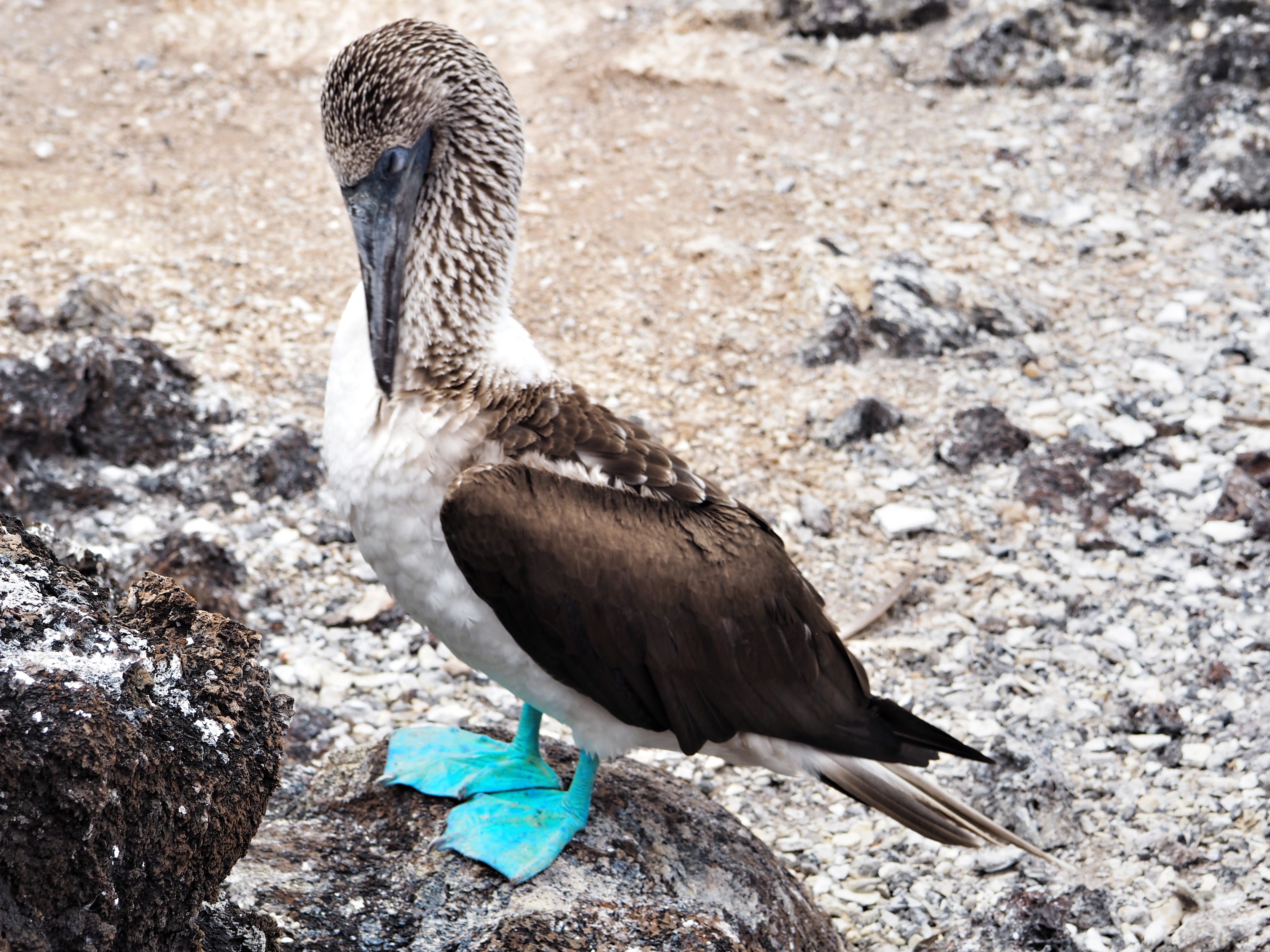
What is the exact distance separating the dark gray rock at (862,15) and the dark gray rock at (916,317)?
339cm

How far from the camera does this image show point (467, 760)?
11.9 feet

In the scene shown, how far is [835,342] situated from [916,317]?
50 centimetres

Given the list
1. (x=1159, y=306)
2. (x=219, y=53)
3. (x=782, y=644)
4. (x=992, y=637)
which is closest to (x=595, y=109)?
(x=219, y=53)

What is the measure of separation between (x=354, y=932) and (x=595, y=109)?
7.22 m

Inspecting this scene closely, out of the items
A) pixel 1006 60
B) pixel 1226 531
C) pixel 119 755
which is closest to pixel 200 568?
pixel 119 755

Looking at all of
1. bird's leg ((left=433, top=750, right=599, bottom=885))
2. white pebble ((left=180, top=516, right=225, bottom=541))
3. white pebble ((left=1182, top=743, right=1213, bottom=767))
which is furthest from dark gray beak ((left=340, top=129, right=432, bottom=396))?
white pebble ((left=1182, top=743, right=1213, bottom=767))

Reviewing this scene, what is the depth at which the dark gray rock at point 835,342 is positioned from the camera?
6820mm

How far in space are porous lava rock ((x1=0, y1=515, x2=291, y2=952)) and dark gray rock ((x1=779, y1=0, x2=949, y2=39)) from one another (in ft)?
27.0

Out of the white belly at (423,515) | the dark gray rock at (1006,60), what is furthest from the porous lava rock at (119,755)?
the dark gray rock at (1006,60)

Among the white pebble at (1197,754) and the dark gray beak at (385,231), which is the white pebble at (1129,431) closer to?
the white pebble at (1197,754)

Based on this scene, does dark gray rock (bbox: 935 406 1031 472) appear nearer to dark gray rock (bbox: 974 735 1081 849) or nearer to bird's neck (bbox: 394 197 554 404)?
dark gray rock (bbox: 974 735 1081 849)

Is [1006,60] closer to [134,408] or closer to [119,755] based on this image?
[134,408]

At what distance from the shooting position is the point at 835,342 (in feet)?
22.4

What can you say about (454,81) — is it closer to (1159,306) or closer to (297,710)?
(297,710)
